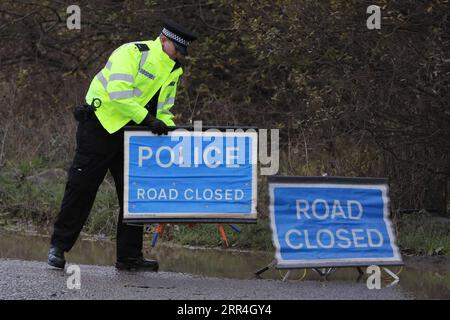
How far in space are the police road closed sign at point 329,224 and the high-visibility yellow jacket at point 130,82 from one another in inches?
47.8

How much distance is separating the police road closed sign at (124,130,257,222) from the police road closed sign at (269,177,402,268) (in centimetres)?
43

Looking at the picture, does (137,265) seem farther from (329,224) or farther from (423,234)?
(423,234)

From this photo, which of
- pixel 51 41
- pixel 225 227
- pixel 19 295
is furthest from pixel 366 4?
pixel 51 41

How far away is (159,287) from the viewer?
7238 millimetres

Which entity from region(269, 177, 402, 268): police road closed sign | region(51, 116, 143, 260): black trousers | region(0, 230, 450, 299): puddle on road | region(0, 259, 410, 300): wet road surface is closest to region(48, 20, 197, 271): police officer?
region(51, 116, 143, 260): black trousers

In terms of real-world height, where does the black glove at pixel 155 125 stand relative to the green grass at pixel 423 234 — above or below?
above

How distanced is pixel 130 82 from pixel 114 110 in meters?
0.28

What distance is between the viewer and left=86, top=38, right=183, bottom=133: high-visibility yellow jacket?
25.2ft

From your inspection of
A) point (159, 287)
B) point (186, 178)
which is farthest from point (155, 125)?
point (159, 287)

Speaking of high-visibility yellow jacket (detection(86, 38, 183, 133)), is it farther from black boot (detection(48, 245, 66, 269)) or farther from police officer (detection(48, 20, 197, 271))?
black boot (detection(48, 245, 66, 269))

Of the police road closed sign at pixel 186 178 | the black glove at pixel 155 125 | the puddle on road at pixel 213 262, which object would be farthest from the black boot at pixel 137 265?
the black glove at pixel 155 125

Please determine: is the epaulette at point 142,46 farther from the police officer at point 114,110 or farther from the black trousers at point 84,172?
the black trousers at point 84,172

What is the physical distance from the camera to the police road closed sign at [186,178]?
7.93 meters
